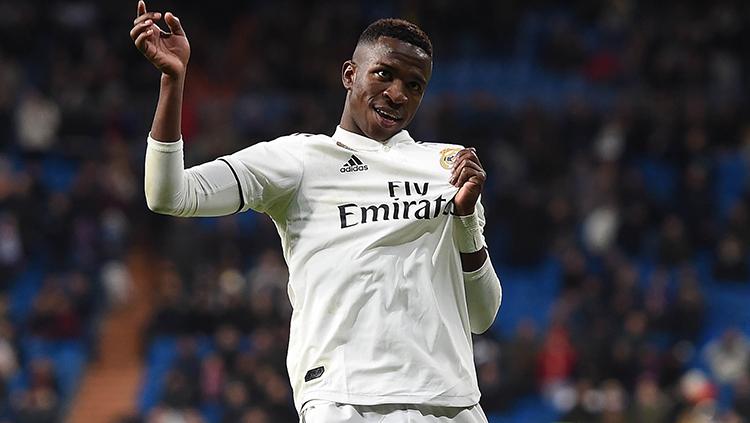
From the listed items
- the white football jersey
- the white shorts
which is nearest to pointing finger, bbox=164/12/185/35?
the white football jersey

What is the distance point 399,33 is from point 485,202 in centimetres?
1364

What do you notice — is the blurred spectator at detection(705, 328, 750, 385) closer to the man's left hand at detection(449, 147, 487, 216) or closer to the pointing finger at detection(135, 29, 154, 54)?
the man's left hand at detection(449, 147, 487, 216)

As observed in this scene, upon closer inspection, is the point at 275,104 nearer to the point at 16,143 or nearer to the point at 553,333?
the point at 16,143

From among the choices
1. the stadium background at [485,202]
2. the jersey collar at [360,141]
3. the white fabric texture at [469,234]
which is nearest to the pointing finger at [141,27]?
the jersey collar at [360,141]

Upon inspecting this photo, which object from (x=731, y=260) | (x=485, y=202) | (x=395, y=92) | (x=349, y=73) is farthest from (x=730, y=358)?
(x=395, y=92)

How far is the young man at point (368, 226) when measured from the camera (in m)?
4.07

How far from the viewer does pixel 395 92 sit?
4418 millimetres

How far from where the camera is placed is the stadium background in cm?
1548

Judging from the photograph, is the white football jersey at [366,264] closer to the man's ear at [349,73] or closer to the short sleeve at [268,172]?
the short sleeve at [268,172]

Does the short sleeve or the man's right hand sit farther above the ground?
the man's right hand

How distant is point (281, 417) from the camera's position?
14438 millimetres

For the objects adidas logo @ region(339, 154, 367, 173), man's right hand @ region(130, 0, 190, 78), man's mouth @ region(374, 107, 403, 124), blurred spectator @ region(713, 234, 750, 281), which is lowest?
blurred spectator @ region(713, 234, 750, 281)

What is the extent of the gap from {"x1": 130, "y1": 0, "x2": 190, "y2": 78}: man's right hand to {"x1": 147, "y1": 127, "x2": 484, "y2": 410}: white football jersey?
37 cm

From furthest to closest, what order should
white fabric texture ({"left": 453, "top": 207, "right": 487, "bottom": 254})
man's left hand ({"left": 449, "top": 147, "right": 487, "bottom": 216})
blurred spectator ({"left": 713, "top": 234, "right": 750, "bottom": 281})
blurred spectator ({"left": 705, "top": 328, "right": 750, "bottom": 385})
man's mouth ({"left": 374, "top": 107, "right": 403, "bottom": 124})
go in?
blurred spectator ({"left": 713, "top": 234, "right": 750, "bottom": 281}) → blurred spectator ({"left": 705, "top": 328, "right": 750, "bottom": 385}) → man's mouth ({"left": 374, "top": 107, "right": 403, "bottom": 124}) → white fabric texture ({"left": 453, "top": 207, "right": 487, "bottom": 254}) → man's left hand ({"left": 449, "top": 147, "right": 487, "bottom": 216})
